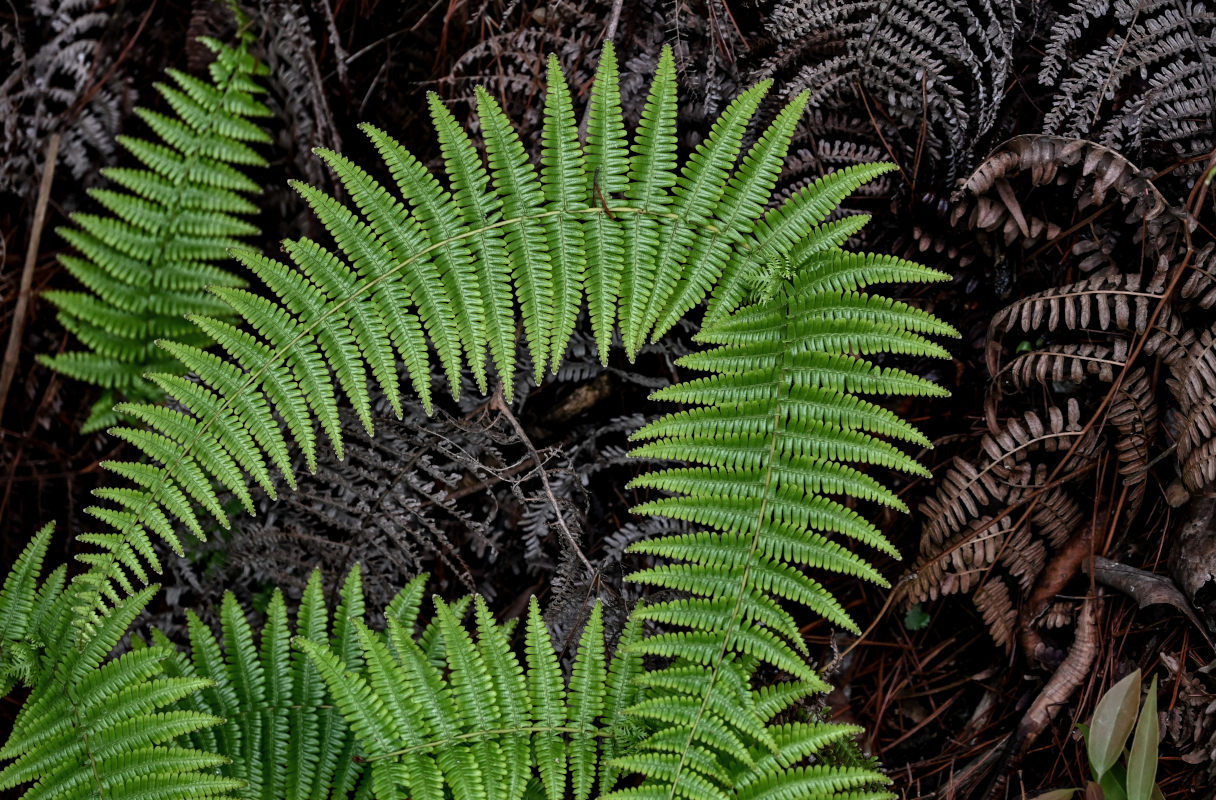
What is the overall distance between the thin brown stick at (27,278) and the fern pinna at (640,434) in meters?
1.50

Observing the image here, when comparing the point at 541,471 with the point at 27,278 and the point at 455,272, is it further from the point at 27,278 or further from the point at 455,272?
the point at 27,278

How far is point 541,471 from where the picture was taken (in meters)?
3.14

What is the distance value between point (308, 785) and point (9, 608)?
1269 mm

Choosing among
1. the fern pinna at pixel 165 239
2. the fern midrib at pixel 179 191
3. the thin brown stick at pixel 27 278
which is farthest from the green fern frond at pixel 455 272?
the thin brown stick at pixel 27 278

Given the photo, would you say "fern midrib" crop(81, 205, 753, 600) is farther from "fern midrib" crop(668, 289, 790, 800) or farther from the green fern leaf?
"fern midrib" crop(668, 289, 790, 800)

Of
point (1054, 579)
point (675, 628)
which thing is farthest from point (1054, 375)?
point (675, 628)

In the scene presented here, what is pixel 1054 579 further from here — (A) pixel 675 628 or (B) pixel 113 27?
(B) pixel 113 27

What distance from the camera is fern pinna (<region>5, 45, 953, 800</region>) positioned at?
2.48 metres

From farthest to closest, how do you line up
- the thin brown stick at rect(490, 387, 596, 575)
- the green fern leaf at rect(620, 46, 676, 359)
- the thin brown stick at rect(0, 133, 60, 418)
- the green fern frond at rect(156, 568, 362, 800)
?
1. the thin brown stick at rect(0, 133, 60, 418)
2. the thin brown stick at rect(490, 387, 596, 575)
3. the green fern frond at rect(156, 568, 362, 800)
4. the green fern leaf at rect(620, 46, 676, 359)

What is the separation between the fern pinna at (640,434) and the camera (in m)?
2.48

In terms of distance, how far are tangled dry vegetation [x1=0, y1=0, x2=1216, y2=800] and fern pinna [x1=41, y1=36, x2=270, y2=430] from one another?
29cm

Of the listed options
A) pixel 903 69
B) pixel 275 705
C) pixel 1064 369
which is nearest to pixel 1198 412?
pixel 1064 369

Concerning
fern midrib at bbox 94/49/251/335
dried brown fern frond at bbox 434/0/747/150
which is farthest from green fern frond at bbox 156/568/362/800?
dried brown fern frond at bbox 434/0/747/150

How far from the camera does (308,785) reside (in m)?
2.84
